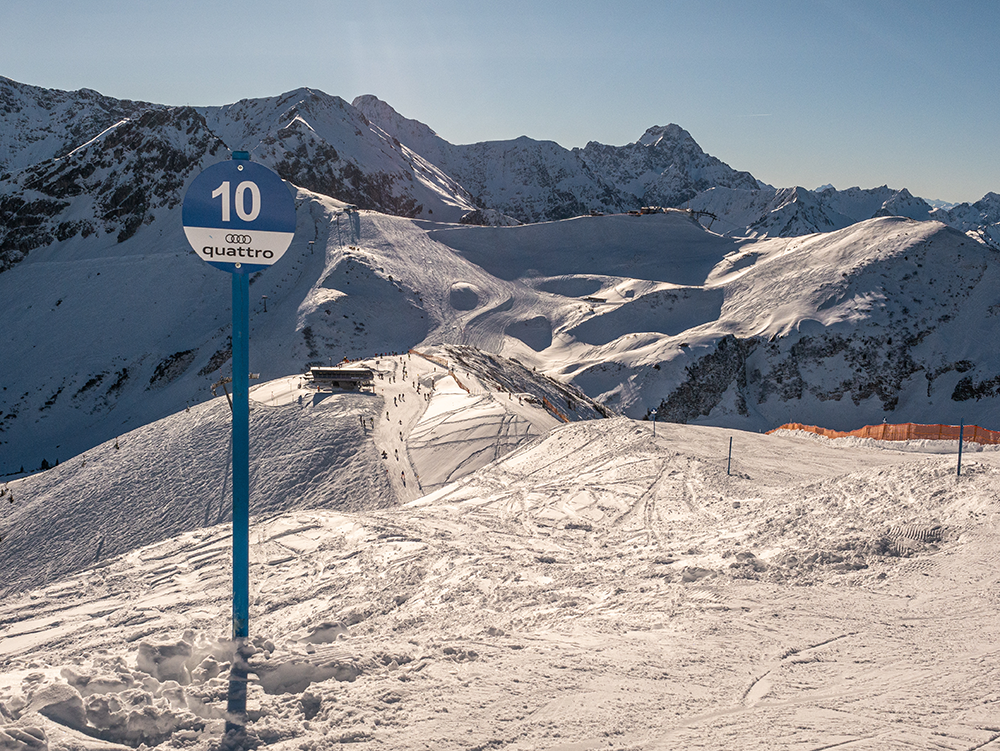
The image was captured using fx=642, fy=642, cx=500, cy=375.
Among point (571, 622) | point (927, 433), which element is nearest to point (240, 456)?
point (571, 622)

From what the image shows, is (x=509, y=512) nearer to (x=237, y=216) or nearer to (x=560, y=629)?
(x=560, y=629)

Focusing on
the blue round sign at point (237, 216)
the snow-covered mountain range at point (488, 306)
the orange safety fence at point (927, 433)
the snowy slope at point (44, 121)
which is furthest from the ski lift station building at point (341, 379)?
the snowy slope at point (44, 121)

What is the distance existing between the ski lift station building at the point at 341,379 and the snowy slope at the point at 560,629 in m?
19.4

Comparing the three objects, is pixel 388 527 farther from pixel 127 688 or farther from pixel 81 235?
pixel 81 235

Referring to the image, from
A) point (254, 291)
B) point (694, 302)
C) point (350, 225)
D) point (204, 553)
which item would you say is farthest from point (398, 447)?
point (350, 225)

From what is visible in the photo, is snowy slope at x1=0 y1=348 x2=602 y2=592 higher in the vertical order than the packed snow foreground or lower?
lower

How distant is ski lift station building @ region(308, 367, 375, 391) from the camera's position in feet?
105

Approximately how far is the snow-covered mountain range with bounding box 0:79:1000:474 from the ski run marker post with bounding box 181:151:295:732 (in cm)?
4892

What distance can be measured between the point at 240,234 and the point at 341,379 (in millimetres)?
26723

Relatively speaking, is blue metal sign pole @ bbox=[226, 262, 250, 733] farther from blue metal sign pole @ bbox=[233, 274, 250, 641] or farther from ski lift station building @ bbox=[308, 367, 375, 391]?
ski lift station building @ bbox=[308, 367, 375, 391]

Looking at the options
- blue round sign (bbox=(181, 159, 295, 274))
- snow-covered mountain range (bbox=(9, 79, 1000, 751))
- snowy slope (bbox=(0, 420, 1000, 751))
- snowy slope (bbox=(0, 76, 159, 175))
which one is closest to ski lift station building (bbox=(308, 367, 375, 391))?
snow-covered mountain range (bbox=(9, 79, 1000, 751))

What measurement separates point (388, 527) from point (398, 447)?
48.3 feet

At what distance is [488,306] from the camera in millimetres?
70625

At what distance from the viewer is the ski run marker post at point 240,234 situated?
6.26m
